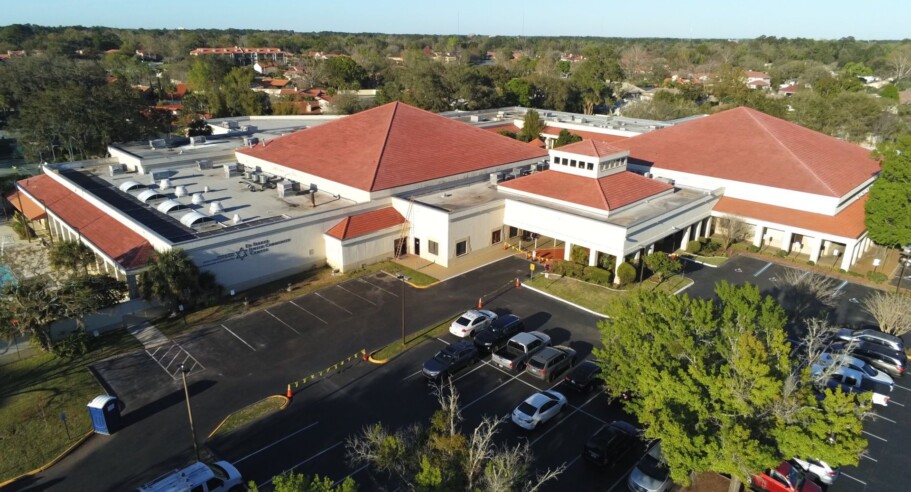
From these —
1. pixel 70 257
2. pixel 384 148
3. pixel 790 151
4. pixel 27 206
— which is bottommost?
pixel 27 206

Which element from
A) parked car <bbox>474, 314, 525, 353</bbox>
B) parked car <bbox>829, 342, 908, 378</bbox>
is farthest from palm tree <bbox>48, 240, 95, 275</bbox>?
parked car <bbox>829, 342, 908, 378</bbox>

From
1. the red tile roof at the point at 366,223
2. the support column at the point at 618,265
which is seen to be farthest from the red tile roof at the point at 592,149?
the red tile roof at the point at 366,223

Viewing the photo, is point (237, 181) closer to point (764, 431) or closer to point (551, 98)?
point (764, 431)

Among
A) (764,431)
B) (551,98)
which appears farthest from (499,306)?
(551,98)

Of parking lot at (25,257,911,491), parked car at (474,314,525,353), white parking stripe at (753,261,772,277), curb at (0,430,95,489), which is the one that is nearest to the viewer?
curb at (0,430,95,489)

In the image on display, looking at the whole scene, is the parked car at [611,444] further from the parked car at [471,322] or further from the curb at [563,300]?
the curb at [563,300]

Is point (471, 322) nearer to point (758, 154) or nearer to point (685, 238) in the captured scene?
point (685, 238)

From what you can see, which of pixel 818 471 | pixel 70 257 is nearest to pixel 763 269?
pixel 818 471

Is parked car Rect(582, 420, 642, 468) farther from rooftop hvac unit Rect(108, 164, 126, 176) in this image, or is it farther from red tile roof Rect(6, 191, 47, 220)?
rooftop hvac unit Rect(108, 164, 126, 176)
